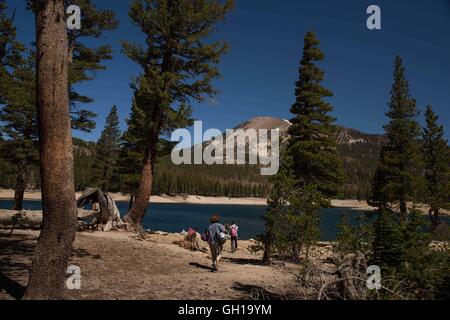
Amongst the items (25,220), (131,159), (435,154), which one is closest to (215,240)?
(25,220)

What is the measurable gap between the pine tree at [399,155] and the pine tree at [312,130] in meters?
8.52

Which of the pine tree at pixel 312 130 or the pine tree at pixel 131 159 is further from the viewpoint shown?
the pine tree at pixel 131 159

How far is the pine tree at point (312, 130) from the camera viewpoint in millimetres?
27688

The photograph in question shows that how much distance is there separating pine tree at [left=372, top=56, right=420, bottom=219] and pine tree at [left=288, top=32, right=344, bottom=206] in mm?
8523

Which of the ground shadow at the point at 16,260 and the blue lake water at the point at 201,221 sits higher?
the ground shadow at the point at 16,260

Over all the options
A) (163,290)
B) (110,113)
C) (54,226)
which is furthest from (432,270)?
(110,113)

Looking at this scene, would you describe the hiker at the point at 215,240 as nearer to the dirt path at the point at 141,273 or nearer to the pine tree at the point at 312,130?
the dirt path at the point at 141,273

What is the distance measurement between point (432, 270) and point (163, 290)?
18.1 ft

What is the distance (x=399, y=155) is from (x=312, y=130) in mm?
11906

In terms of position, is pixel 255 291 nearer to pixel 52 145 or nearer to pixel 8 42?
pixel 52 145

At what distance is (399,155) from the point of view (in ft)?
114

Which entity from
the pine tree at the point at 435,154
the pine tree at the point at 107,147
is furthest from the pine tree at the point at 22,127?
the pine tree at the point at 435,154
